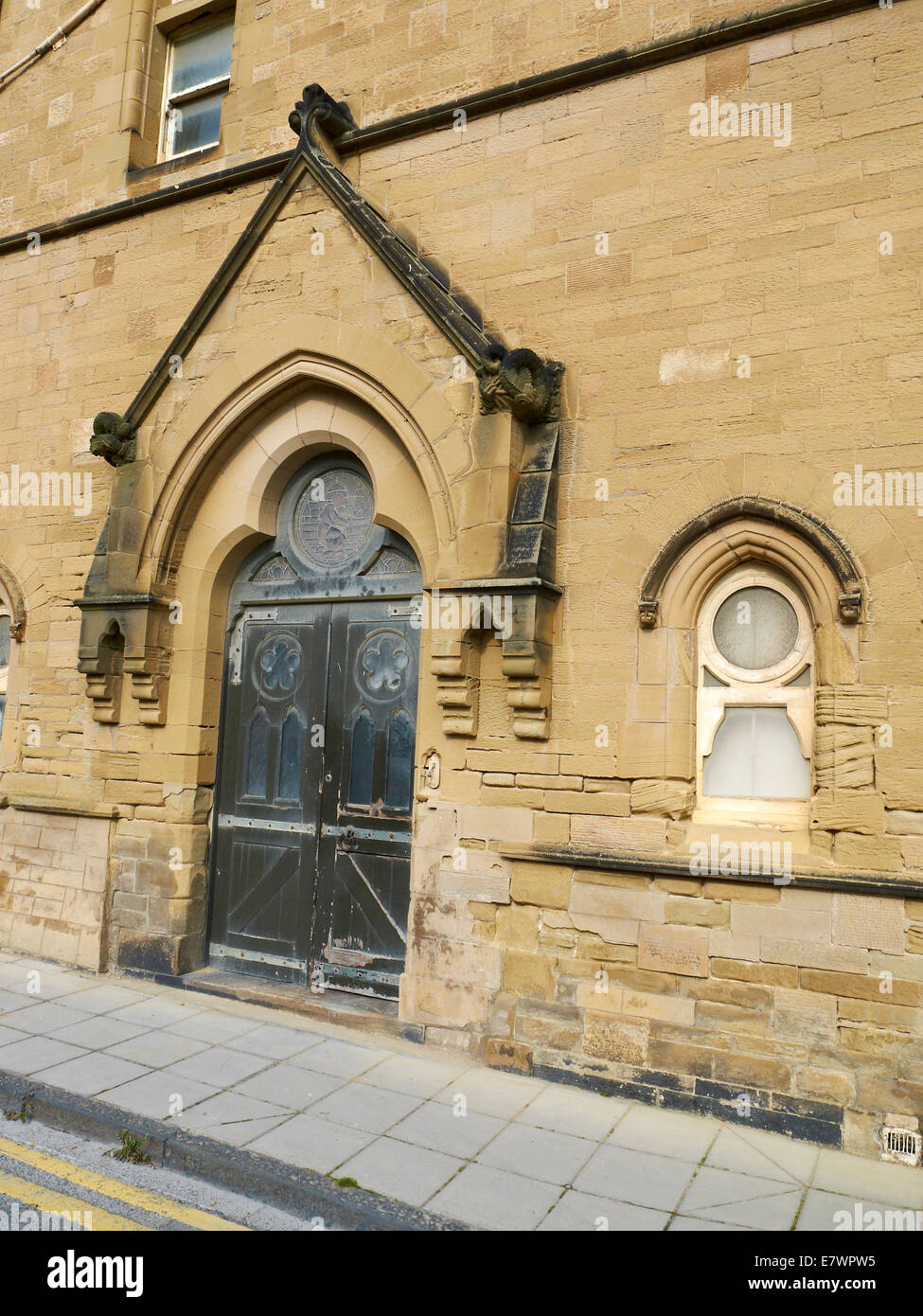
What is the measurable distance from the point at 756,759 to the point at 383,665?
2.54 m

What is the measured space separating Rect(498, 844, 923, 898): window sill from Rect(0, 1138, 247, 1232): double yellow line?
94.1 inches

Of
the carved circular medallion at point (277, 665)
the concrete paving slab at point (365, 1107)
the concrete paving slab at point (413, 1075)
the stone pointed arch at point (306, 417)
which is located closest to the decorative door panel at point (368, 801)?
the carved circular medallion at point (277, 665)

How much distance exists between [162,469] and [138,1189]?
4.79 meters

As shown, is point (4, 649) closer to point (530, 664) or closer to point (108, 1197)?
point (530, 664)

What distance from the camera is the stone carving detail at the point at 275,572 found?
6836 millimetres

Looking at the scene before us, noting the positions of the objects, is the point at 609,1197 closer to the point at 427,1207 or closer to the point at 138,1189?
the point at 427,1207

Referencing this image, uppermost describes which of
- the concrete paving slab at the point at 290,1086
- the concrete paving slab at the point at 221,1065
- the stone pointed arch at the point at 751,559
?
the stone pointed arch at the point at 751,559

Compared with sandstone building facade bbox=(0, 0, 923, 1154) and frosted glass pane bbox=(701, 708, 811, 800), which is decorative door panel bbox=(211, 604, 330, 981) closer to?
sandstone building facade bbox=(0, 0, 923, 1154)

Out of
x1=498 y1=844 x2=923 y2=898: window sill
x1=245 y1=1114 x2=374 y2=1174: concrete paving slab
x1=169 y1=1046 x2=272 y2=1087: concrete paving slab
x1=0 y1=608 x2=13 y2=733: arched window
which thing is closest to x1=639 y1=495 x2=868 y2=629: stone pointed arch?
x1=498 y1=844 x2=923 y2=898: window sill

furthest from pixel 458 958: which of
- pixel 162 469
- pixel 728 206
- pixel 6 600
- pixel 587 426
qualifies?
pixel 6 600

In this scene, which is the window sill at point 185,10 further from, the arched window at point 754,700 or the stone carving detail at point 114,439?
the arched window at point 754,700

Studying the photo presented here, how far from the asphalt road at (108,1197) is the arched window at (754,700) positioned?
9.74 ft

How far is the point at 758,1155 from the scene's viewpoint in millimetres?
4277

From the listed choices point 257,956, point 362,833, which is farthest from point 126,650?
point 257,956
